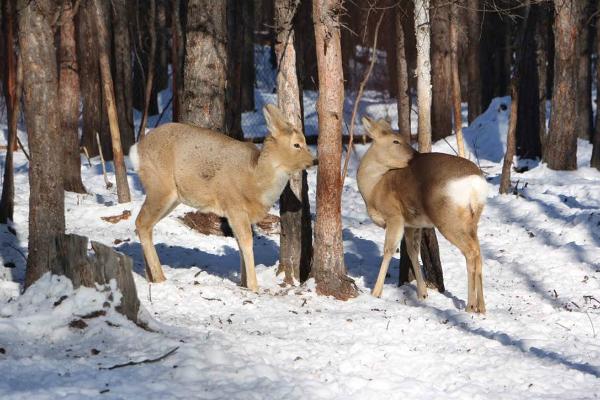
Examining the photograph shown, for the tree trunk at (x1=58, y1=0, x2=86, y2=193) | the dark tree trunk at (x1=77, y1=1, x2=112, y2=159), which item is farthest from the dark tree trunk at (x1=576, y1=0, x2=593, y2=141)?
the tree trunk at (x1=58, y1=0, x2=86, y2=193)

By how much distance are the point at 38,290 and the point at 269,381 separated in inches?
98.6

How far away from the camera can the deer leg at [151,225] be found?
31.3ft

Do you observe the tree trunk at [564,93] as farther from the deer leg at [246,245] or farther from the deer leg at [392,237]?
the deer leg at [246,245]

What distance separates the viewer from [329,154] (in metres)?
9.23

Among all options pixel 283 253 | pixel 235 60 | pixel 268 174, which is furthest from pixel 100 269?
pixel 235 60

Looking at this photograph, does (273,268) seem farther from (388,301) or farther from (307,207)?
(388,301)

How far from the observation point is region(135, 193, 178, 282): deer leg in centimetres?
955

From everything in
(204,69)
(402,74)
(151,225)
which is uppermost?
(204,69)

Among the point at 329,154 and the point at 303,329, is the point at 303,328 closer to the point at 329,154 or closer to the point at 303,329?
the point at 303,329

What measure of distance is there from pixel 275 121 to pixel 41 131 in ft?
8.46

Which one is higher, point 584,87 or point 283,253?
point 584,87

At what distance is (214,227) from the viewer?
12.5 m

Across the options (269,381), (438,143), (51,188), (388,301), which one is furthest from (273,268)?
(438,143)

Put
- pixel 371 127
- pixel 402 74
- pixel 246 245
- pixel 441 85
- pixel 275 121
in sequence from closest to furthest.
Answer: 1. pixel 246 245
2. pixel 275 121
3. pixel 371 127
4. pixel 402 74
5. pixel 441 85
